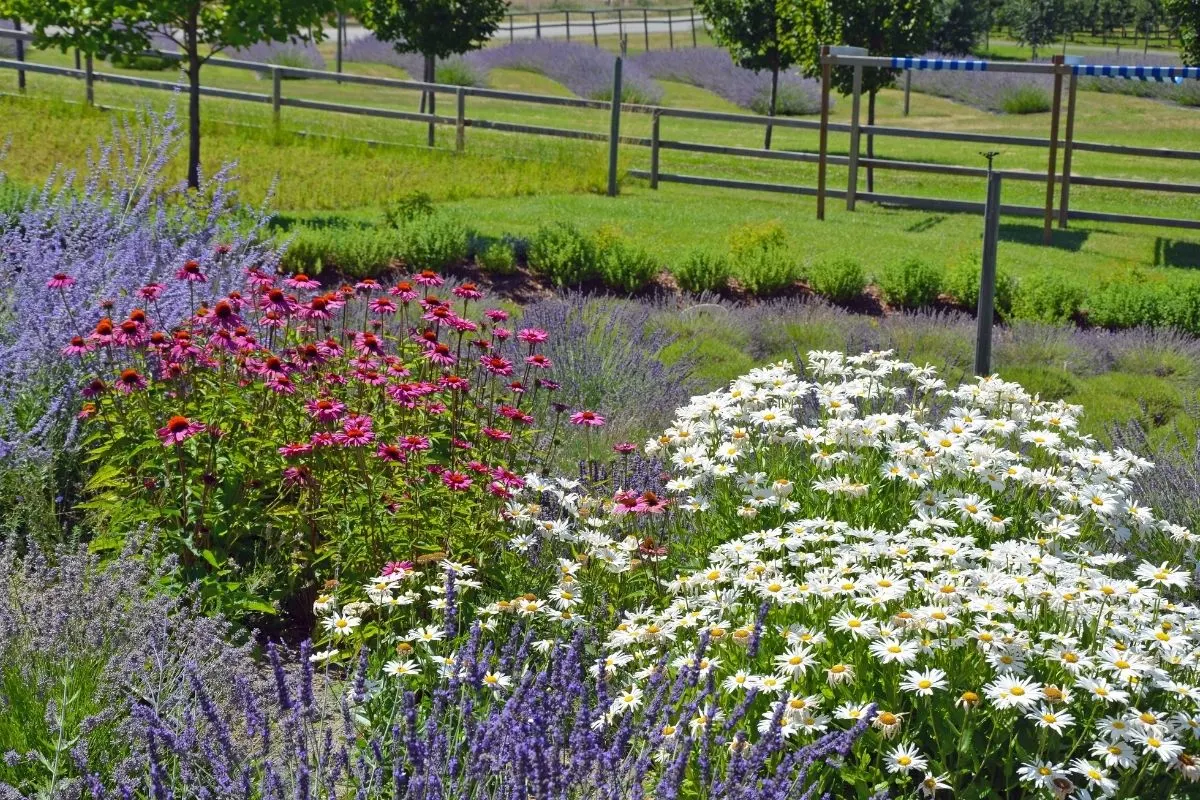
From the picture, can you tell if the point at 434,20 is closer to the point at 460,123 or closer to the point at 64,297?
the point at 460,123

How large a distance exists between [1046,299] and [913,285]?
41.4 inches

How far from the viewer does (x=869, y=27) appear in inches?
787

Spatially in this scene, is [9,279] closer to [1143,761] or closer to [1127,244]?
[1143,761]

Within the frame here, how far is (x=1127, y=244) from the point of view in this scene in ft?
52.7

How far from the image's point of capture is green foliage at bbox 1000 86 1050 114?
3155cm

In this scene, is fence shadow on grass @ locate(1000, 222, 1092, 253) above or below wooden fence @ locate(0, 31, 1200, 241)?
below

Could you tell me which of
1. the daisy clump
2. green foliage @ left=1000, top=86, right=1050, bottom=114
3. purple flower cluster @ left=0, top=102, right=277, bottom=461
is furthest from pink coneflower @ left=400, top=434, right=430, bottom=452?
green foliage @ left=1000, top=86, right=1050, bottom=114

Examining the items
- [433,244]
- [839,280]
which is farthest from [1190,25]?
[433,244]

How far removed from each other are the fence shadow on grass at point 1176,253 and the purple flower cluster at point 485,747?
13261mm

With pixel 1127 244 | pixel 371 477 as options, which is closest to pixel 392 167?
pixel 1127 244

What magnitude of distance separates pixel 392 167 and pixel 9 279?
11.5 meters

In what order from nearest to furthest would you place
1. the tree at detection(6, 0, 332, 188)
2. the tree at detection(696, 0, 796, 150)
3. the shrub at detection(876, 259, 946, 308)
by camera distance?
the shrub at detection(876, 259, 946, 308) → the tree at detection(6, 0, 332, 188) → the tree at detection(696, 0, 796, 150)

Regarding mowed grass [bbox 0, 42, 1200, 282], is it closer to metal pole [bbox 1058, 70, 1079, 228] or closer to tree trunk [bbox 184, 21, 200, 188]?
metal pole [bbox 1058, 70, 1079, 228]

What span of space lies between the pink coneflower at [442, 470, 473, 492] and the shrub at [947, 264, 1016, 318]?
7047 mm
